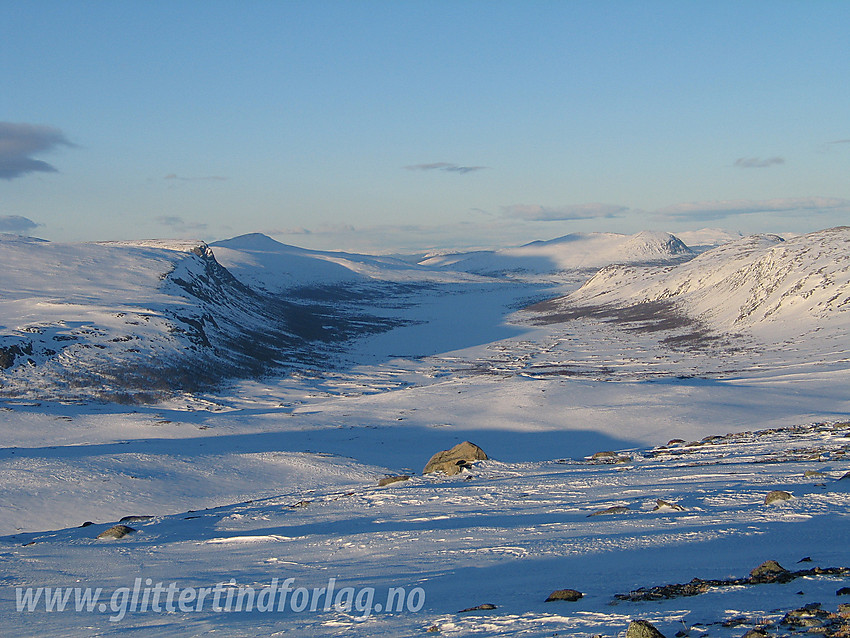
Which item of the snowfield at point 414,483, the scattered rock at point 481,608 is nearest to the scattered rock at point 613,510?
the snowfield at point 414,483

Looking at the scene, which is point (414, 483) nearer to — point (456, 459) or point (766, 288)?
point (456, 459)

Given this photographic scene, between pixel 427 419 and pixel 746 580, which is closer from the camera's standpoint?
pixel 746 580

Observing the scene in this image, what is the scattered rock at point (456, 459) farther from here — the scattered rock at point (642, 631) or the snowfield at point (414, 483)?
the scattered rock at point (642, 631)

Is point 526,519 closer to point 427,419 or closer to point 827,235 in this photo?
point 427,419

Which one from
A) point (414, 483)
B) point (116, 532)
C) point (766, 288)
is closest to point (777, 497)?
point (414, 483)

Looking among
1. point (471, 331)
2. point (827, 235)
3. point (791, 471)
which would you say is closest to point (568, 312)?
point (471, 331)
